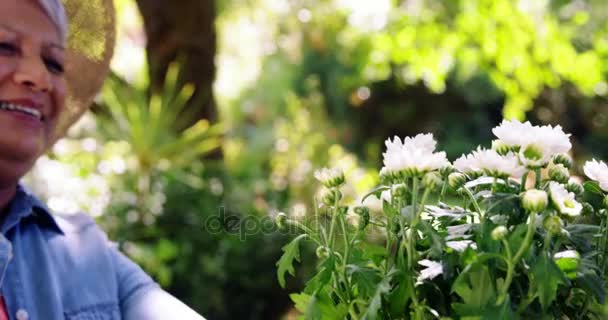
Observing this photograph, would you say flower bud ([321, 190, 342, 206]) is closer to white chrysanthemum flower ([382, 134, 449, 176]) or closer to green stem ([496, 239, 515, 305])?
white chrysanthemum flower ([382, 134, 449, 176])

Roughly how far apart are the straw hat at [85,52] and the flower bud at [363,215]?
0.95 meters

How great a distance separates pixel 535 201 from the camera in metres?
0.71

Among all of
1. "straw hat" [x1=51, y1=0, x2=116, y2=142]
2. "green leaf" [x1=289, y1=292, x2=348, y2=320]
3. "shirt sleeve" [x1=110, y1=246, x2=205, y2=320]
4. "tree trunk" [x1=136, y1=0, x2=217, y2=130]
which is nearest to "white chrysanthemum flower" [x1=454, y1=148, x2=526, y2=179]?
"green leaf" [x1=289, y1=292, x2=348, y2=320]

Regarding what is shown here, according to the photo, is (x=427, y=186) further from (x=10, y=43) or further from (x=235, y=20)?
(x=235, y=20)


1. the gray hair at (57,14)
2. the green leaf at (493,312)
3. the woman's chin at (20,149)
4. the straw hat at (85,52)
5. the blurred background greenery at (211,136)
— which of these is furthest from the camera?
the blurred background greenery at (211,136)

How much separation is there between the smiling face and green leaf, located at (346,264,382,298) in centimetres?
69

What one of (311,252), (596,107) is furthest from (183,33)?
(596,107)

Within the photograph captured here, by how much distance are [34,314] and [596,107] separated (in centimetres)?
708

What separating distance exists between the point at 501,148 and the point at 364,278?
0.20 metres

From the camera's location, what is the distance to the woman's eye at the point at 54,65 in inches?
53.5

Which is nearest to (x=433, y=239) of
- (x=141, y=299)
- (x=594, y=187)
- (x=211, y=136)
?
(x=594, y=187)

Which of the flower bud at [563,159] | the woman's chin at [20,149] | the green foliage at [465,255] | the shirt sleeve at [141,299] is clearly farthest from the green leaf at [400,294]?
the woman's chin at [20,149]

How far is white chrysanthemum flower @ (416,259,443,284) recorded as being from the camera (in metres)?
0.75

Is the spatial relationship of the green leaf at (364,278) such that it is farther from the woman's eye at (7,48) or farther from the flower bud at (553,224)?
the woman's eye at (7,48)
